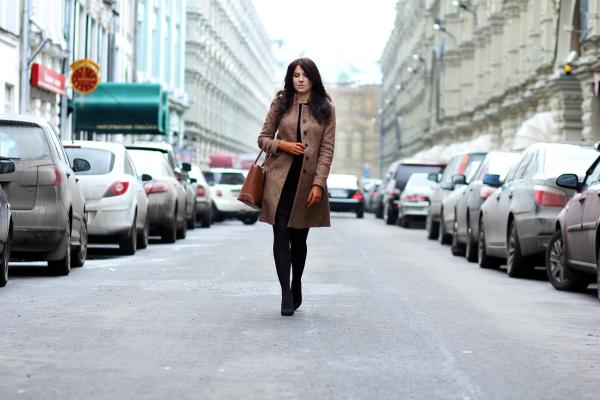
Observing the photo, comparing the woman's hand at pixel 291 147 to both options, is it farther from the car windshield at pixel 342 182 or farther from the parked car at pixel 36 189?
the car windshield at pixel 342 182

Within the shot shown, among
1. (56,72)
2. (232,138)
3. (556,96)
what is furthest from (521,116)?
(232,138)

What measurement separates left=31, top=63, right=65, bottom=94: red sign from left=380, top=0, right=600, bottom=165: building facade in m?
13.8

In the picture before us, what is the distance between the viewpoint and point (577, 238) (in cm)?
1359

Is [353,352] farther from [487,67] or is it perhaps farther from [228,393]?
[487,67]

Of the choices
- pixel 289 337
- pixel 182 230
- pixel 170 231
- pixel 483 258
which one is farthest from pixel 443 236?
pixel 289 337

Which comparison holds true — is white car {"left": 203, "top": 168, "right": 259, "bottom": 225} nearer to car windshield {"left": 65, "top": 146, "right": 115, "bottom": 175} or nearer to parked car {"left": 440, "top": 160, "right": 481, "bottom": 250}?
parked car {"left": 440, "top": 160, "right": 481, "bottom": 250}

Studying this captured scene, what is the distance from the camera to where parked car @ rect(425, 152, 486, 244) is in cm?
2714

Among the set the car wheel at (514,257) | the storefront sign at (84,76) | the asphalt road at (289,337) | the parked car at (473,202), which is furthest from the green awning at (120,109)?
the car wheel at (514,257)

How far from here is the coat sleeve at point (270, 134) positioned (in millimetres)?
10461

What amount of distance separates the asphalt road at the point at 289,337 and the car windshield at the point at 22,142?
1.23m

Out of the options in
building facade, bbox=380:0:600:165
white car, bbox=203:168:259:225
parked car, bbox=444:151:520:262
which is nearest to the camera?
parked car, bbox=444:151:520:262

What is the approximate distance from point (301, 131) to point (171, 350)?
8.98 feet

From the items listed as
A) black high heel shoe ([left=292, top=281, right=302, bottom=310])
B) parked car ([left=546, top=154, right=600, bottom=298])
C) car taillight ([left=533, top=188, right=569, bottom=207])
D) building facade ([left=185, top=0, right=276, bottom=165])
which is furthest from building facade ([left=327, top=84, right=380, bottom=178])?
black high heel shoe ([left=292, top=281, right=302, bottom=310])

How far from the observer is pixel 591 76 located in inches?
1561
